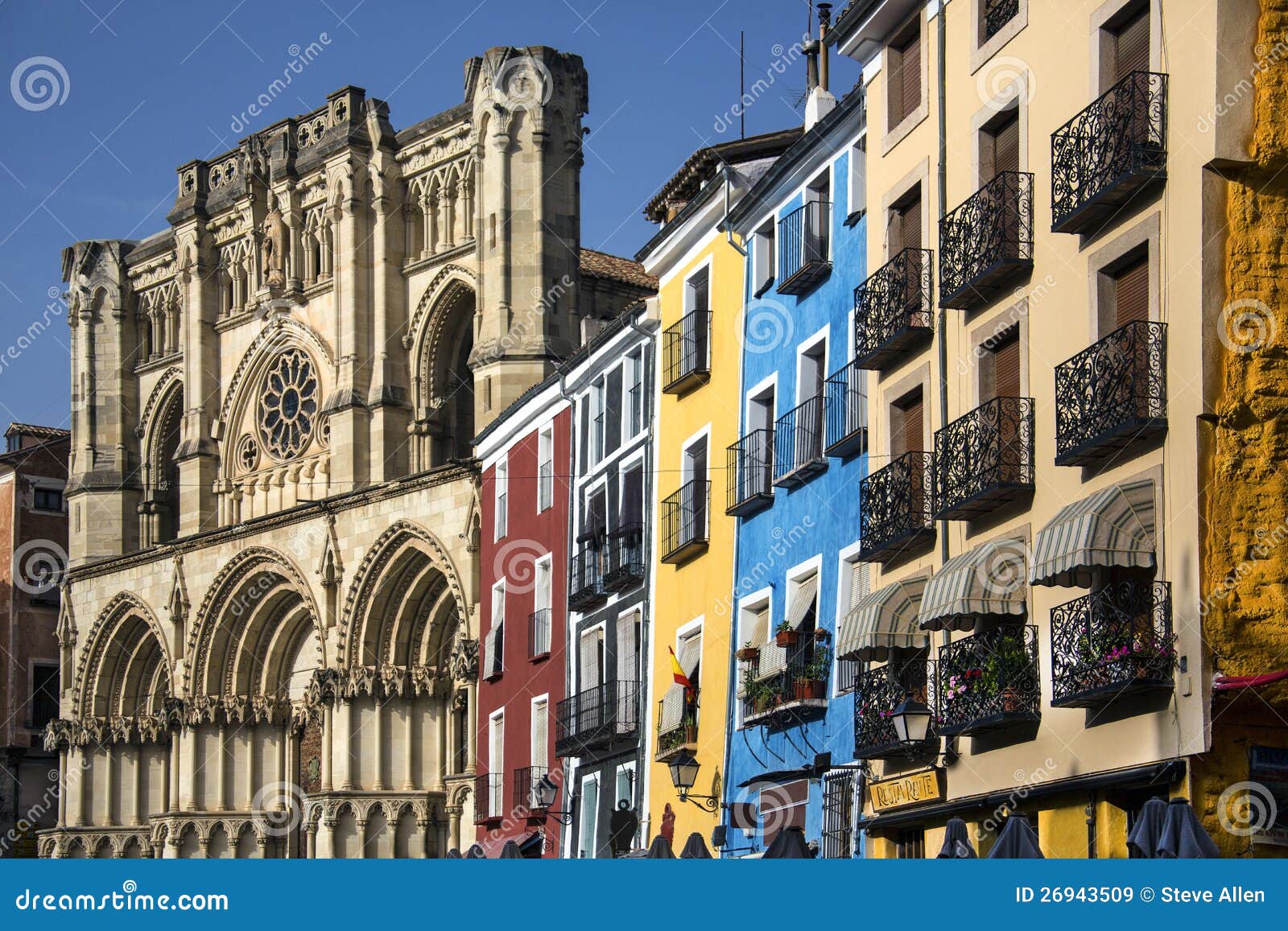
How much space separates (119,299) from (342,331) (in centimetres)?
1263

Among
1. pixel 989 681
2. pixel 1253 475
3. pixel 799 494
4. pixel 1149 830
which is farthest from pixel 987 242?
pixel 1149 830

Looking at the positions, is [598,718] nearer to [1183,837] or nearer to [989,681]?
[989,681]

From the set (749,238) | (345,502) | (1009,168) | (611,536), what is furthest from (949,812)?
(345,502)

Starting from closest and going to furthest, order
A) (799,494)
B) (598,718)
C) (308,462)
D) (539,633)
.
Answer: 1. (799,494)
2. (598,718)
3. (539,633)
4. (308,462)

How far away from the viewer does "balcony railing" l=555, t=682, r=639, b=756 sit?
3778 cm

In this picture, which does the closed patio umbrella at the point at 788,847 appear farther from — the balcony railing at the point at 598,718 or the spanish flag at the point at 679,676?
the balcony railing at the point at 598,718

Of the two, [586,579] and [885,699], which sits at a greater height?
[586,579]

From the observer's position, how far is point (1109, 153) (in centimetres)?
2238

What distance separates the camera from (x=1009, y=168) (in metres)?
25.5

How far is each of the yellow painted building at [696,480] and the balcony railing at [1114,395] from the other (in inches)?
452

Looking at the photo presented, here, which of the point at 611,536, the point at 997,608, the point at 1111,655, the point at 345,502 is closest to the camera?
the point at 1111,655

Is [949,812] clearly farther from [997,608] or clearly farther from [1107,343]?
[1107,343]

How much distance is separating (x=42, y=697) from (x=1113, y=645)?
5321cm

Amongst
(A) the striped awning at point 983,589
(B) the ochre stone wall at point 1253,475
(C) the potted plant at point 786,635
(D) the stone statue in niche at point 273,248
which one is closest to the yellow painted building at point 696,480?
(C) the potted plant at point 786,635
